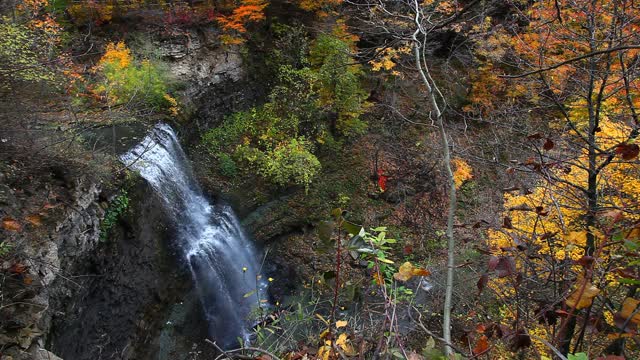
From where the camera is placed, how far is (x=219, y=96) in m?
10.9

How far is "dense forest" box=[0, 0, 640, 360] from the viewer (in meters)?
5.11

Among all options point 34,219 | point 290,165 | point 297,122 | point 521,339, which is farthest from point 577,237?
point 297,122

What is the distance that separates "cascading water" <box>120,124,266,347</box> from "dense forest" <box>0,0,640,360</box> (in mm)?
44

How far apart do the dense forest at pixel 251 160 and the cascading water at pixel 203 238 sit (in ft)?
0.15

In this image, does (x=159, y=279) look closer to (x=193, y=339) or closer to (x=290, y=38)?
(x=193, y=339)

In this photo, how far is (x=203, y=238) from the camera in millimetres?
8688

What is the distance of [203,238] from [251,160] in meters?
2.51

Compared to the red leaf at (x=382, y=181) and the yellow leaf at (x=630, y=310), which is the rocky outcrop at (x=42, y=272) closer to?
the yellow leaf at (x=630, y=310)

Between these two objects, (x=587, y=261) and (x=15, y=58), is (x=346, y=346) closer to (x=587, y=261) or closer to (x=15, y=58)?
(x=587, y=261)

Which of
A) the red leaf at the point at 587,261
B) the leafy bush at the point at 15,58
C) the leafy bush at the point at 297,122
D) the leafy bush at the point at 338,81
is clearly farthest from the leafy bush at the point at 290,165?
the red leaf at the point at 587,261

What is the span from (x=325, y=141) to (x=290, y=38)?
316cm

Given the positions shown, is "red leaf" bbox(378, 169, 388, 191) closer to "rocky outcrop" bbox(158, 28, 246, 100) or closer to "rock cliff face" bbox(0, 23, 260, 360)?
"rocky outcrop" bbox(158, 28, 246, 100)

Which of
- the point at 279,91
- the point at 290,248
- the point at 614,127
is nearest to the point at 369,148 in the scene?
the point at 279,91

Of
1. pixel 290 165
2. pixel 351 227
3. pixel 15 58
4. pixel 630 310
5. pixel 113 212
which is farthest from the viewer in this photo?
pixel 290 165
